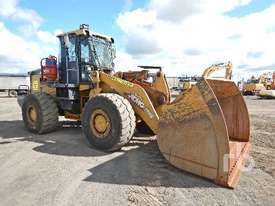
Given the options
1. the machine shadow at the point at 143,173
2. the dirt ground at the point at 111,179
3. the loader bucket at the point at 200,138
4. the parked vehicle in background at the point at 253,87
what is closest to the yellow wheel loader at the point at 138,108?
the loader bucket at the point at 200,138

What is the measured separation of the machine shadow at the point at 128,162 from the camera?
497 centimetres

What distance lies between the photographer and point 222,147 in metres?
4.72

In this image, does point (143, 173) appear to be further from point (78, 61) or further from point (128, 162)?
point (78, 61)

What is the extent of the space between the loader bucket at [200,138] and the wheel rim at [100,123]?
148 cm

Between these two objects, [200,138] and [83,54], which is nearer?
[200,138]

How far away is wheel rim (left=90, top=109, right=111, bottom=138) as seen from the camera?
6.66 m

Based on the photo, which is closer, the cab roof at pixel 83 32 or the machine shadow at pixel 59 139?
the machine shadow at pixel 59 139

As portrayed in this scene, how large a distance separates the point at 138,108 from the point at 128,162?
128 cm

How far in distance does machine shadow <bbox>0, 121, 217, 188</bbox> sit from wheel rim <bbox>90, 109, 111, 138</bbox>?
371mm

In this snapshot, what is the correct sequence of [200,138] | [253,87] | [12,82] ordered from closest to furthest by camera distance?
[200,138] → [253,87] → [12,82]

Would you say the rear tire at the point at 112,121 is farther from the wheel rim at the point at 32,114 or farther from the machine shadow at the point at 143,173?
the wheel rim at the point at 32,114

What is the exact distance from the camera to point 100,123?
22.4 feet

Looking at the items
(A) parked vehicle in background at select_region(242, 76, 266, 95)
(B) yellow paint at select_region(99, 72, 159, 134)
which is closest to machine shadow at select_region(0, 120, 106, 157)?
(B) yellow paint at select_region(99, 72, 159, 134)

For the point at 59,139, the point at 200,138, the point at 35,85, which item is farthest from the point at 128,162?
the point at 35,85
